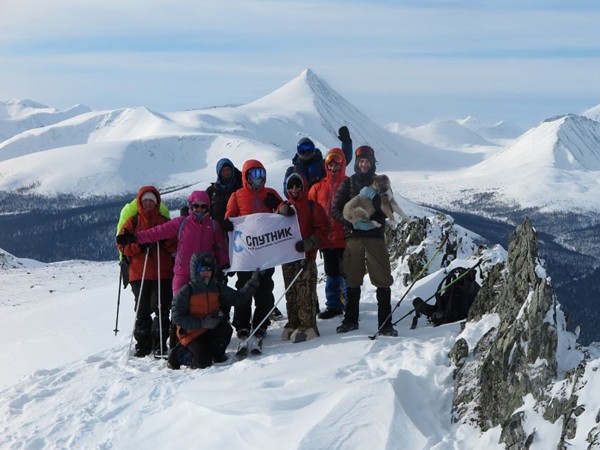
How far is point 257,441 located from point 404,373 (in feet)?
6.25

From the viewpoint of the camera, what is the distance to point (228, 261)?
376 inches

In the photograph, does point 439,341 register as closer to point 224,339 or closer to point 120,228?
point 224,339

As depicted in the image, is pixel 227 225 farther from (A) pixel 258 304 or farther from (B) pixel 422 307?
(B) pixel 422 307

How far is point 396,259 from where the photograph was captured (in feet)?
54.5

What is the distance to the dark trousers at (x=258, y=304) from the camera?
969cm

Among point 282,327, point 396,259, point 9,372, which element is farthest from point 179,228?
point 396,259

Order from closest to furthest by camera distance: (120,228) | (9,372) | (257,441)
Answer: (257,441)
(120,228)
(9,372)

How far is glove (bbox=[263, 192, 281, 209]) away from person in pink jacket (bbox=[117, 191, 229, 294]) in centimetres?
83

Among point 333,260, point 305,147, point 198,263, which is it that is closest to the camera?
point 198,263

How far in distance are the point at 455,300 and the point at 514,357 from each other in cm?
353

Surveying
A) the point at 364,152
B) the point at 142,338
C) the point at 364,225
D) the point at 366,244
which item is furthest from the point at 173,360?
the point at 364,152

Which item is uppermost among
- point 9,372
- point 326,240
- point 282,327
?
point 326,240

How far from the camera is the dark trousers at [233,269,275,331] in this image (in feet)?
31.8

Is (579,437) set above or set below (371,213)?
below
